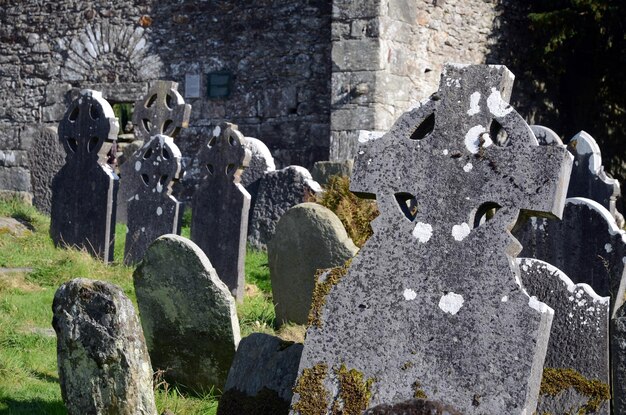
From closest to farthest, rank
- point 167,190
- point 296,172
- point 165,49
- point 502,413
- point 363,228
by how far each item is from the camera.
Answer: point 502,413
point 363,228
point 167,190
point 296,172
point 165,49

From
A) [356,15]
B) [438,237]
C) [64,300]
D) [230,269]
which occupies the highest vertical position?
[356,15]

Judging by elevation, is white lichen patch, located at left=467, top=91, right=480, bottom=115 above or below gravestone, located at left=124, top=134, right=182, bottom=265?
above

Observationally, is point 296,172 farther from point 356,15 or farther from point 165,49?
point 165,49

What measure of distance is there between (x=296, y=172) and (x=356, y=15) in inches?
121

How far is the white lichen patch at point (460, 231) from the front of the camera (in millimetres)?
3717

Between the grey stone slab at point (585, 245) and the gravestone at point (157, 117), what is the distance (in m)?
5.92

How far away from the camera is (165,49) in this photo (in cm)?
1402

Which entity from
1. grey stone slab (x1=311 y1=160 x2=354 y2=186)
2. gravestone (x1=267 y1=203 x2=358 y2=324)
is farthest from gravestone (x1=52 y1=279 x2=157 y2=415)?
grey stone slab (x1=311 y1=160 x2=354 y2=186)

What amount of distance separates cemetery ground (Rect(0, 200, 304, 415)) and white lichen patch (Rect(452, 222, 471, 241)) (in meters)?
1.84

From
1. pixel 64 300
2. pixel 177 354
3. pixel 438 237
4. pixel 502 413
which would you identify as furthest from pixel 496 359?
pixel 177 354

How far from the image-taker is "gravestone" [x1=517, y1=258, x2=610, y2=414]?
170 inches

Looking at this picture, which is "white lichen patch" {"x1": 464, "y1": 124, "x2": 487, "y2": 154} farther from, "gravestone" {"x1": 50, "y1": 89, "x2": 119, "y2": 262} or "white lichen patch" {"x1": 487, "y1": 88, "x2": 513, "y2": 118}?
"gravestone" {"x1": 50, "y1": 89, "x2": 119, "y2": 262}

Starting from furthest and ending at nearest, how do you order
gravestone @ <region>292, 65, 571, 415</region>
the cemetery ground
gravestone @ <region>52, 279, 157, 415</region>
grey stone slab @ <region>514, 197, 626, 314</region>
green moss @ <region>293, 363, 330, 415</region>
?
grey stone slab @ <region>514, 197, 626, 314</region> < the cemetery ground < gravestone @ <region>52, 279, 157, 415</region> < green moss @ <region>293, 363, 330, 415</region> < gravestone @ <region>292, 65, 571, 415</region>

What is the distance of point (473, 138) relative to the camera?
376 cm
